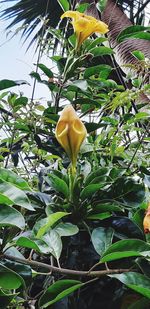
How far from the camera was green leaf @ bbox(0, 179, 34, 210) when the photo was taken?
56 cm

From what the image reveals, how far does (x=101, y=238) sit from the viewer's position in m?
0.65

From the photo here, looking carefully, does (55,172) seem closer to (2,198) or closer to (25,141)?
(2,198)

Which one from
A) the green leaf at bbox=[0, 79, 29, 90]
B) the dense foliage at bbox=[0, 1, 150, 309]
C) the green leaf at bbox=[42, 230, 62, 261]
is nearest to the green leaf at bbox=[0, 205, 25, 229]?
the dense foliage at bbox=[0, 1, 150, 309]

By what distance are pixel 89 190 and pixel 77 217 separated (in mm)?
60

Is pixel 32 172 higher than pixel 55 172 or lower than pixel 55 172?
lower

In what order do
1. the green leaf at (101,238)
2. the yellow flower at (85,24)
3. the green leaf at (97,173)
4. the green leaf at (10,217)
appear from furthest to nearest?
the yellow flower at (85,24)
the green leaf at (97,173)
the green leaf at (101,238)
the green leaf at (10,217)

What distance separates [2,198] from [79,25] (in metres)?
0.52

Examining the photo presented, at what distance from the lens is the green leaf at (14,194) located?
1.84 ft

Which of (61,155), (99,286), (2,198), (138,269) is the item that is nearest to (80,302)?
(99,286)

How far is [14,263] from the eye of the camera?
594 millimetres

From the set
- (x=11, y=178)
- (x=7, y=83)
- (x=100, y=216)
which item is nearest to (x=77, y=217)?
(x=100, y=216)

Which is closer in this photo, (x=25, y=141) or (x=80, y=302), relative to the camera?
(x=80, y=302)

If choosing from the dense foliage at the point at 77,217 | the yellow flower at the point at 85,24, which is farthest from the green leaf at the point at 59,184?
the yellow flower at the point at 85,24

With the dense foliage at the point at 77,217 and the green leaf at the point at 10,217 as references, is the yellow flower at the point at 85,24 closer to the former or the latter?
the dense foliage at the point at 77,217
